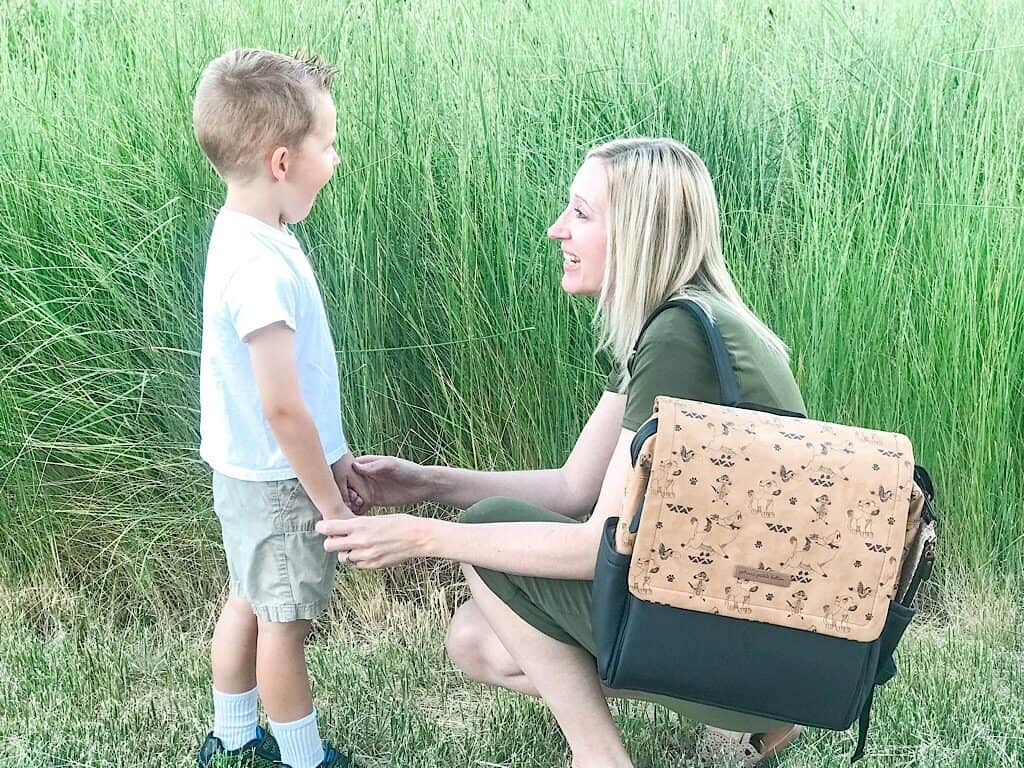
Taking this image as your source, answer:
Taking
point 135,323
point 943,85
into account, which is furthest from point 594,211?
point 943,85

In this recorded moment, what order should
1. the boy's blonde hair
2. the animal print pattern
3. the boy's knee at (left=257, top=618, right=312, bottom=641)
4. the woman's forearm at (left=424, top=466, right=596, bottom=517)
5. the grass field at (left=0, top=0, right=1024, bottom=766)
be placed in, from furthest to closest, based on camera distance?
the grass field at (left=0, top=0, right=1024, bottom=766) → the woman's forearm at (left=424, top=466, right=596, bottom=517) → the boy's knee at (left=257, top=618, right=312, bottom=641) → the boy's blonde hair → the animal print pattern

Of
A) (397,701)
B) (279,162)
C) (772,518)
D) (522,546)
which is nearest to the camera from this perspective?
(772,518)

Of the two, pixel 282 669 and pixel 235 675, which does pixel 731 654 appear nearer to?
pixel 282 669

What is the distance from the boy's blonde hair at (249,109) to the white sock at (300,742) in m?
1.02

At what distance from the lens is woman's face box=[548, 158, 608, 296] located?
6.89 feet

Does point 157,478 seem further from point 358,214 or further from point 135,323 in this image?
point 358,214

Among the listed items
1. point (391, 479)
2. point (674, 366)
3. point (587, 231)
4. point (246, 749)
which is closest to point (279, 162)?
point (587, 231)

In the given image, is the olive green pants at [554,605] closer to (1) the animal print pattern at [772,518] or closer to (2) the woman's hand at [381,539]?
(2) the woman's hand at [381,539]

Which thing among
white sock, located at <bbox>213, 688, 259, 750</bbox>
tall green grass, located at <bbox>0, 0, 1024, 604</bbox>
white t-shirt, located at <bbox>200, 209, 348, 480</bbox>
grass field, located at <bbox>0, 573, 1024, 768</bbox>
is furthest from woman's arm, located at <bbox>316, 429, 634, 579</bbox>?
tall green grass, located at <bbox>0, 0, 1024, 604</bbox>

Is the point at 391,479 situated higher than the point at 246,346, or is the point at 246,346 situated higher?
the point at 246,346

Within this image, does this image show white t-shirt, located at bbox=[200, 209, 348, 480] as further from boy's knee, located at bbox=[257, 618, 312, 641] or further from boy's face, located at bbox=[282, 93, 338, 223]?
boy's knee, located at bbox=[257, 618, 312, 641]

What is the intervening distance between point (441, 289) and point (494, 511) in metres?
1.15

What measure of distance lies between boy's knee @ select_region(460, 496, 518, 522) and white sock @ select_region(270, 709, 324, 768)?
0.51 metres

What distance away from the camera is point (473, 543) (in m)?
2.02
